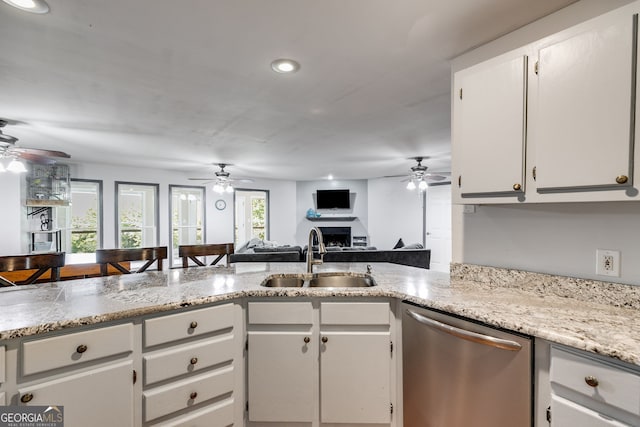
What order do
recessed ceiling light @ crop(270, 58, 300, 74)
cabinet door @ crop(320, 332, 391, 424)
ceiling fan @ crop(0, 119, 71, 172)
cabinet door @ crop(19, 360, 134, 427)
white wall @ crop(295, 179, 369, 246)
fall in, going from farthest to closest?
1. white wall @ crop(295, 179, 369, 246)
2. ceiling fan @ crop(0, 119, 71, 172)
3. recessed ceiling light @ crop(270, 58, 300, 74)
4. cabinet door @ crop(320, 332, 391, 424)
5. cabinet door @ crop(19, 360, 134, 427)

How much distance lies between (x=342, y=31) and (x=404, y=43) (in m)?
0.39

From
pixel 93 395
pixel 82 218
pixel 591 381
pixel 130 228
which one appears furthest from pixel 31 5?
pixel 130 228

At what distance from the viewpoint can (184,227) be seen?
23.6ft

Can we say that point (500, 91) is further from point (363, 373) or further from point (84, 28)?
point (84, 28)

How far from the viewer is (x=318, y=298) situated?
5.94 ft

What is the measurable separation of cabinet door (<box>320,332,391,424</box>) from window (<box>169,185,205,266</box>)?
20.0 ft

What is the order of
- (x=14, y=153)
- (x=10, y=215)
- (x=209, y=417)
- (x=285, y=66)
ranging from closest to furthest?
(x=209, y=417) < (x=285, y=66) < (x=14, y=153) < (x=10, y=215)

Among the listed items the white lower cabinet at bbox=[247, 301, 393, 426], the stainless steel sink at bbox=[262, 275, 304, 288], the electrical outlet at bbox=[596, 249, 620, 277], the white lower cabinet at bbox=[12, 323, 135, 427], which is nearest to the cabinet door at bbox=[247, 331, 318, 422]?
the white lower cabinet at bbox=[247, 301, 393, 426]

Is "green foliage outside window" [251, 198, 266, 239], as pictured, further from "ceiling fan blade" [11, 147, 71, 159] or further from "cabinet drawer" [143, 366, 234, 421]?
"cabinet drawer" [143, 366, 234, 421]

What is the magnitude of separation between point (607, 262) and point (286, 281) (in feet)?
5.98

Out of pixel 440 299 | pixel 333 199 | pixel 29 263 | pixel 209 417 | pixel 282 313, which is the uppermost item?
pixel 333 199

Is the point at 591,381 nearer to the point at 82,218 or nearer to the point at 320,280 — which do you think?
the point at 320,280

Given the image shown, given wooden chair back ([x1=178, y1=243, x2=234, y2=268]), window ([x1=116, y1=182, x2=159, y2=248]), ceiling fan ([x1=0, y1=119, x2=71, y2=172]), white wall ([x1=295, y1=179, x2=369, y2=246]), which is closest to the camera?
wooden chair back ([x1=178, y1=243, x2=234, y2=268])

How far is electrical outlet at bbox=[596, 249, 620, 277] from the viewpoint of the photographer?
140cm
